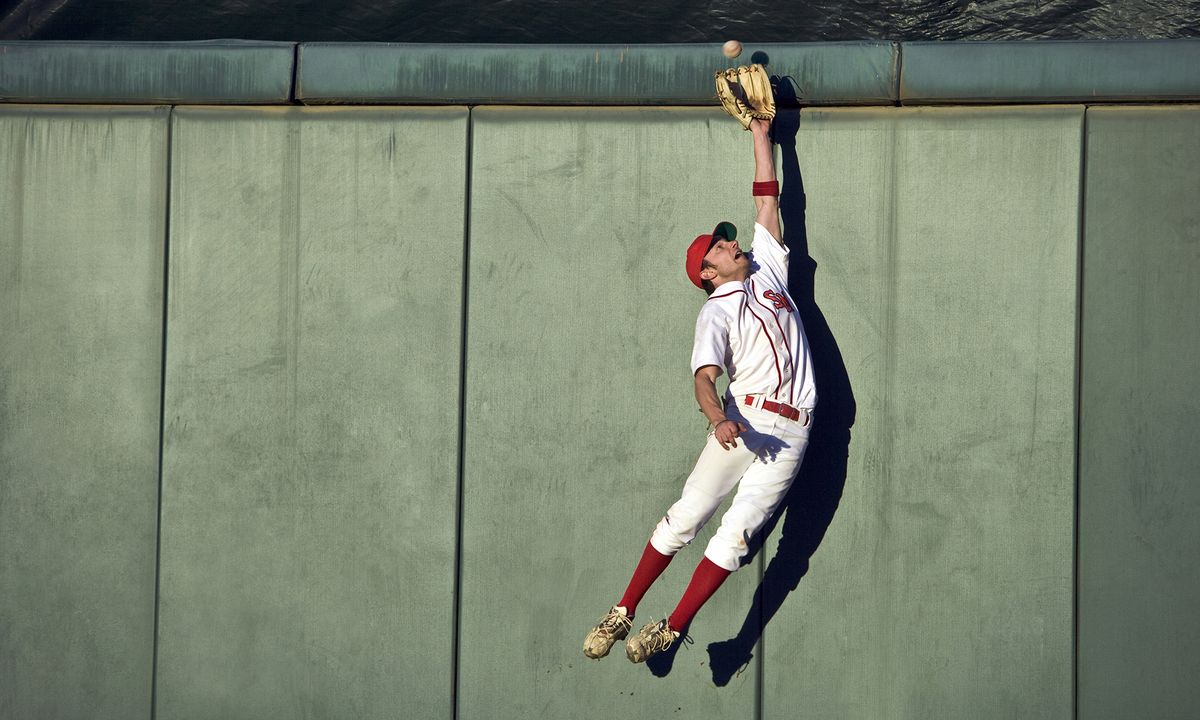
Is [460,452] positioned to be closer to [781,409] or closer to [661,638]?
[661,638]

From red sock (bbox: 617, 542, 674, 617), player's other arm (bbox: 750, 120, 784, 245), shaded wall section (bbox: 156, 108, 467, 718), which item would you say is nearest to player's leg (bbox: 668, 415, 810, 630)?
red sock (bbox: 617, 542, 674, 617)

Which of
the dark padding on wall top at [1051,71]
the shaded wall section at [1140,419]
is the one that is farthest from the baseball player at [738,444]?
the shaded wall section at [1140,419]

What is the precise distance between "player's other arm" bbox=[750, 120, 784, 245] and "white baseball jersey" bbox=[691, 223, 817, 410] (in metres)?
0.21

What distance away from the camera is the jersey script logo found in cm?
397

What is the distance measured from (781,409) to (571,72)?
1.50 metres

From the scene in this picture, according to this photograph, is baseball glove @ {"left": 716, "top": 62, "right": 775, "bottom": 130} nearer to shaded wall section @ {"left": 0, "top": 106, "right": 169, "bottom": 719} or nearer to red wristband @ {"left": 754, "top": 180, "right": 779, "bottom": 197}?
red wristband @ {"left": 754, "top": 180, "right": 779, "bottom": 197}

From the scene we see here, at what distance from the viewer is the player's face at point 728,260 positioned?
399 centimetres

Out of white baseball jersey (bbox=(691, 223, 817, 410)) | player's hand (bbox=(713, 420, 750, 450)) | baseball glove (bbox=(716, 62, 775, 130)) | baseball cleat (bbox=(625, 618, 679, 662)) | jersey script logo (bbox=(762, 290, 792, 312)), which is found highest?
baseball glove (bbox=(716, 62, 775, 130))

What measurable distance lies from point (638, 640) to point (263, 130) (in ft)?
8.02

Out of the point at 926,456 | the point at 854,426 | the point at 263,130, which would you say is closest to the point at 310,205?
the point at 263,130

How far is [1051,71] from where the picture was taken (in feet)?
13.3

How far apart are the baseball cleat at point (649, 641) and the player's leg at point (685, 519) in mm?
76

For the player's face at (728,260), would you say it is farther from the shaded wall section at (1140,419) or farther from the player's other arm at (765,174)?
the shaded wall section at (1140,419)

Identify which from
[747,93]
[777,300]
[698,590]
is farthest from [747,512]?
[747,93]
